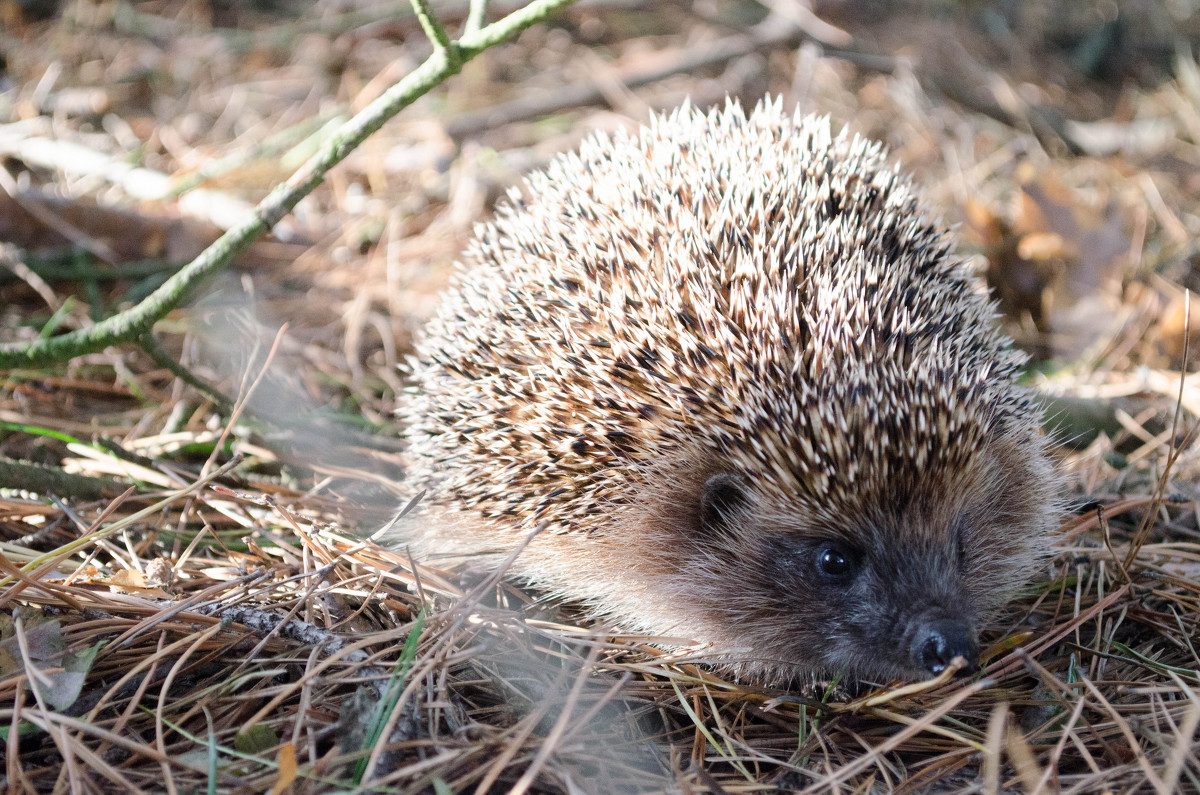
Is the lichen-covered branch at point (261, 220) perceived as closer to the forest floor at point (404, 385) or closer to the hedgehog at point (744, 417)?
the forest floor at point (404, 385)

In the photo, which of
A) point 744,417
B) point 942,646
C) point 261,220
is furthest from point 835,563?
point 261,220

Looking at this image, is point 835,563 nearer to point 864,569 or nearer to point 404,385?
point 864,569

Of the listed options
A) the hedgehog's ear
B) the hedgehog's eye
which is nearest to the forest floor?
the hedgehog's eye

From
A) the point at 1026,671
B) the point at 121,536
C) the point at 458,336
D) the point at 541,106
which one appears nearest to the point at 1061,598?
the point at 1026,671

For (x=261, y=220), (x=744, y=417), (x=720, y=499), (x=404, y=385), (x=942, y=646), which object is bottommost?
(x=404, y=385)

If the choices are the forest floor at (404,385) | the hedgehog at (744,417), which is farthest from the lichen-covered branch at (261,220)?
the hedgehog at (744,417)

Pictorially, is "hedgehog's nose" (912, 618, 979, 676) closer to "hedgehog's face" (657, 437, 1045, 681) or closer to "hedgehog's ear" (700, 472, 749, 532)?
"hedgehog's face" (657, 437, 1045, 681)

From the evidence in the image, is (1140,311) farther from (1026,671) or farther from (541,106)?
(541,106)
